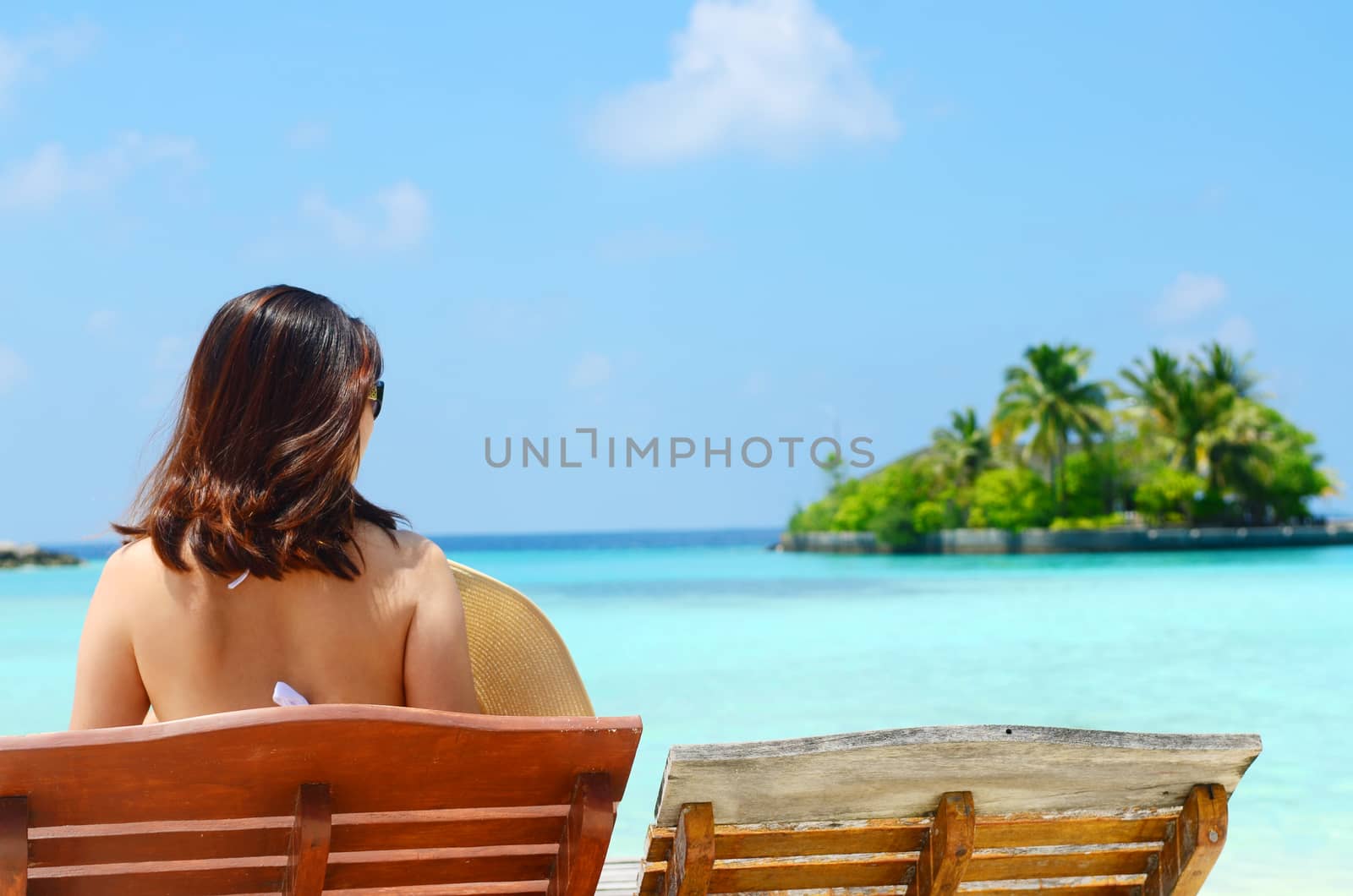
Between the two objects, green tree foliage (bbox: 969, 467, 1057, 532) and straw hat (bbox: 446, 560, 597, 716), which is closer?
straw hat (bbox: 446, 560, 597, 716)

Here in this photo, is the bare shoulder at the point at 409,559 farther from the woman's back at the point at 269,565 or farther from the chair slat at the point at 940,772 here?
the chair slat at the point at 940,772

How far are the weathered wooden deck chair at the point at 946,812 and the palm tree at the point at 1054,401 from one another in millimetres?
43336

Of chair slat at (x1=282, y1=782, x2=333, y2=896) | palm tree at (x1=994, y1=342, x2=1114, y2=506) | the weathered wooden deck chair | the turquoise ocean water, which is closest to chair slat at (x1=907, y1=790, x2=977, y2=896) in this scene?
the weathered wooden deck chair

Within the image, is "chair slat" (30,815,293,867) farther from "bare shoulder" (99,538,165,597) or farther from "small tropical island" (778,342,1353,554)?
"small tropical island" (778,342,1353,554)

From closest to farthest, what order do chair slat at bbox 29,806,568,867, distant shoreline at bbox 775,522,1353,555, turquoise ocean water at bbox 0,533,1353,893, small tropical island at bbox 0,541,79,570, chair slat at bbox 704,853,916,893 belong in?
1. chair slat at bbox 29,806,568,867
2. chair slat at bbox 704,853,916,893
3. turquoise ocean water at bbox 0,533,1353,893
4. distant shoreline at bbox 775,522,1353,555
5. small tropical island at bbox 0,541,79,570

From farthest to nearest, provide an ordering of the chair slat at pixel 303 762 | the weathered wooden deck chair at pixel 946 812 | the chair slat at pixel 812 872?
1. the chair slat at pixel 812 872
2. the weathered wooden deck chair at pixel 946 812
3. the chair slat at pixel 303 762

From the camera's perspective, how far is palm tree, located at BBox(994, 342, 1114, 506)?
43375 millimetres

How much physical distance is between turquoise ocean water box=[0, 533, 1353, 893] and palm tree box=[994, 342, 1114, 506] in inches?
669

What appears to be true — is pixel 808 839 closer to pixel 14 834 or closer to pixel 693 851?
pixel 693 851

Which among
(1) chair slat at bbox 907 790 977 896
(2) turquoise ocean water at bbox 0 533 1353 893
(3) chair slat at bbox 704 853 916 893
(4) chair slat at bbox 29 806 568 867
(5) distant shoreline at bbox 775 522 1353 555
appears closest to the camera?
(4) chair slat at bbox 29 806 568 867

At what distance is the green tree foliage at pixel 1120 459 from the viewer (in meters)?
44.0

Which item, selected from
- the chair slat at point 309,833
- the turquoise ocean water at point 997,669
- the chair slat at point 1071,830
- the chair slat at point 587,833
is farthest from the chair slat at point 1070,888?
the turquoise ocean water at point 997,669

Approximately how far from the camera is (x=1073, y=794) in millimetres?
1650

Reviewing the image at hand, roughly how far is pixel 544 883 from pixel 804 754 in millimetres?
413
